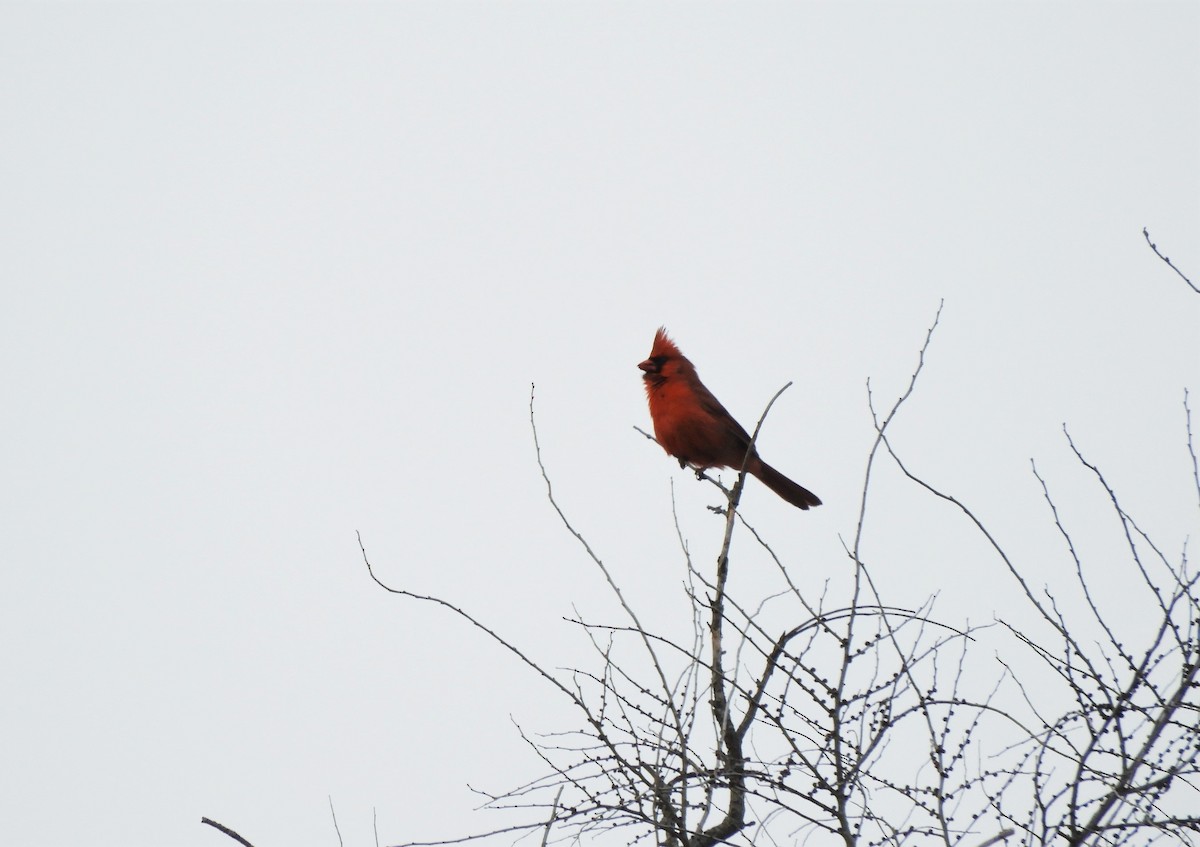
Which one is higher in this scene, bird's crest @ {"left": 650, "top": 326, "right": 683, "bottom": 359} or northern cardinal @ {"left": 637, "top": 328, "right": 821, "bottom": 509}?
bird's crest @ {"left": 650, "top": 326, "right": 683, "bottom": 359}

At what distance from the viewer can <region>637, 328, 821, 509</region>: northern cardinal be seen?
Answer: 726 cm

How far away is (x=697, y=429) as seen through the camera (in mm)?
7254

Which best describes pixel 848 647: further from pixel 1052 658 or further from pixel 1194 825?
pixel 1194 825

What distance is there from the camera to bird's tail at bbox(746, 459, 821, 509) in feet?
23.7

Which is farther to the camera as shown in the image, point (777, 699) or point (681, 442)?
point (681, 442)

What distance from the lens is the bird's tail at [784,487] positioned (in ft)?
23.7

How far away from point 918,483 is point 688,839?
105cm

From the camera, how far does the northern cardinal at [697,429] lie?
726 centimetres

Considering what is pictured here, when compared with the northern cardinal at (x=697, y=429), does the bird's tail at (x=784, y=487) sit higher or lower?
lower

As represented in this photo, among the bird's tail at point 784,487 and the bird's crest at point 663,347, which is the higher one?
the bird's crest at point 663,347

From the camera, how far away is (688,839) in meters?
2.94

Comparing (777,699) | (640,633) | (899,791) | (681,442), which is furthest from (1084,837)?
(681,442)

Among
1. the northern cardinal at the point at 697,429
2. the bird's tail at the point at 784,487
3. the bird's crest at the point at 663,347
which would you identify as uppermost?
the bird's crest at the point at 663,347

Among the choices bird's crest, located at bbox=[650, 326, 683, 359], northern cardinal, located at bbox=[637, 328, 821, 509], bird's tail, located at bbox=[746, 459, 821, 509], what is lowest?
bird's tail, located at bbox=[746, 459, 821, 509]
